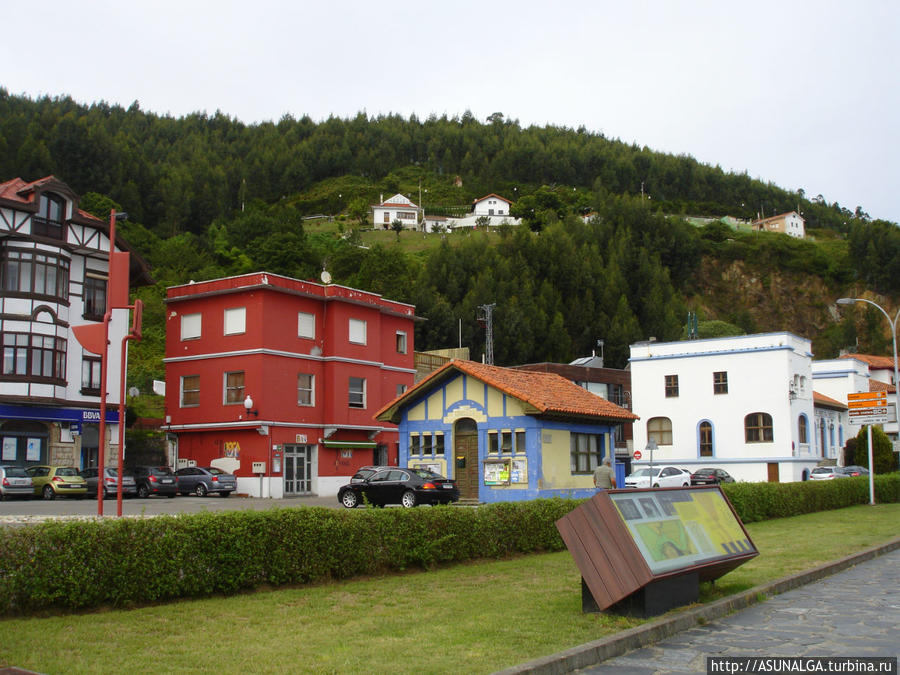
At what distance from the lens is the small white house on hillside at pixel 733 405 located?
46406mm

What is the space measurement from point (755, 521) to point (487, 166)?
160 metres

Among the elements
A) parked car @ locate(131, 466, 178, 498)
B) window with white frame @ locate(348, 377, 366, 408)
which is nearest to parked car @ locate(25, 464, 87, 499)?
parked car @ locate(131, 466, 178, 498)

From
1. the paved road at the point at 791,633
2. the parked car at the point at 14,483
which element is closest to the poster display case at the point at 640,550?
the paved road at the point at 791,633

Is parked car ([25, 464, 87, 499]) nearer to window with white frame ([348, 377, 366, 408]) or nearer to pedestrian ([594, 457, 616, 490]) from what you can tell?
window with white frame ([348, 377, 366, 408])

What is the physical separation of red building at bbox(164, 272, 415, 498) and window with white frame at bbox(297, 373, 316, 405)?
57 mm

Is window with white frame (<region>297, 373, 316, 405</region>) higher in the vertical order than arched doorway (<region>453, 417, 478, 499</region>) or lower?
higher

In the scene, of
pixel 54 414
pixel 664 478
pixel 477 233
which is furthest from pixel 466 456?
pixel 477 233

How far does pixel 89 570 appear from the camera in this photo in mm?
Answer: 9781

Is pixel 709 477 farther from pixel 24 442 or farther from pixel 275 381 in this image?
pixel 24 442

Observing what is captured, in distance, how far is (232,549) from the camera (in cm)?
1117

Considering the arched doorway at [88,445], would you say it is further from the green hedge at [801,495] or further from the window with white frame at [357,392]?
the green hedge at [801,495]

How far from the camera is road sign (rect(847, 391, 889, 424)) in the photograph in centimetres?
2920

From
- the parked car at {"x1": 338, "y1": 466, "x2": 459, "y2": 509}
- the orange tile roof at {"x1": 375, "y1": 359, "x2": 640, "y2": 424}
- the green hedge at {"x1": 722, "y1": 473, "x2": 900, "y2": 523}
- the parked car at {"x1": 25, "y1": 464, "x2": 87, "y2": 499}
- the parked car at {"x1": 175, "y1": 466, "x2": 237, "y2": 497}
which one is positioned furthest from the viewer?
the parked car at {"x1": 175, "y1": 466, "x2": 237, "y2": 497}

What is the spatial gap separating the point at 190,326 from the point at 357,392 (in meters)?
9.44
